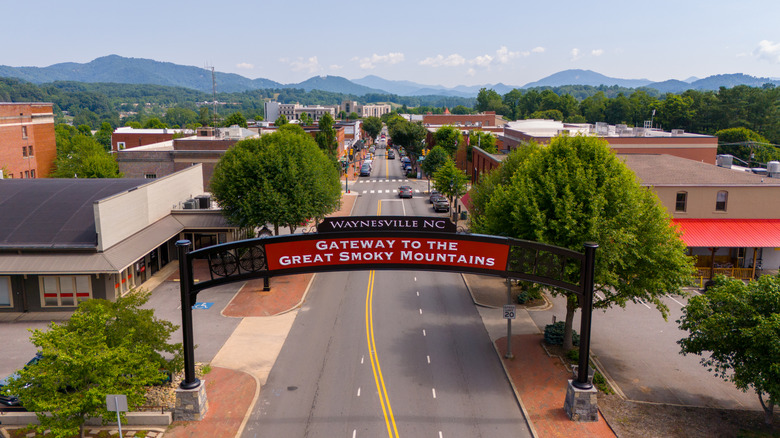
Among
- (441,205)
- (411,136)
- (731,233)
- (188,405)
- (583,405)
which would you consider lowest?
(188,405)

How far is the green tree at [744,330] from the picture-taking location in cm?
1755

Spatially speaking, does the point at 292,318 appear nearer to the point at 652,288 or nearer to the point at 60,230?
the point at 60,230

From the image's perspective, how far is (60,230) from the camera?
32.5m

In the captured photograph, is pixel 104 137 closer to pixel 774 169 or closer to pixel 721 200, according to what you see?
pixel 721 200

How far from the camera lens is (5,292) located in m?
31.5

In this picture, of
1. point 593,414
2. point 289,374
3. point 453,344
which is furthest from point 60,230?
point 593,414

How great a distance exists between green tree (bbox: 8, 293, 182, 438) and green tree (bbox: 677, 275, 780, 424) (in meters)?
20.0

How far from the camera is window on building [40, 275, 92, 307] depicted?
3177 centimetres

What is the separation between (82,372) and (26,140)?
2336 inches

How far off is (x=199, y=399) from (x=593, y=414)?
47.7 ft

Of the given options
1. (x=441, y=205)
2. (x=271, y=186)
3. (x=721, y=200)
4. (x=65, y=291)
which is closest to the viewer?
(x=65, y=291)

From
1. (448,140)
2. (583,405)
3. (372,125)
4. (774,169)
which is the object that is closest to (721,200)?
(774,169)

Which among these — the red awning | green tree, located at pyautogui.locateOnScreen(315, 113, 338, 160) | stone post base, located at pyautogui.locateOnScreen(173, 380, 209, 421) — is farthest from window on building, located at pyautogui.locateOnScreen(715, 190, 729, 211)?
green tree, located at pyautogui.locateOnScreen(315, 113, 338, 160)

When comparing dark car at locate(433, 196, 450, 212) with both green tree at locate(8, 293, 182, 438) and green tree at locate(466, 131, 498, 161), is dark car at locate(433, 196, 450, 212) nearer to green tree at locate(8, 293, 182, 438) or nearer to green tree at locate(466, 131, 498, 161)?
green tree at locate(466, 131, 498, 161)
